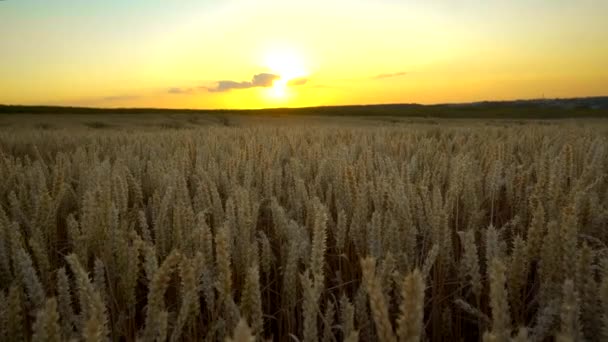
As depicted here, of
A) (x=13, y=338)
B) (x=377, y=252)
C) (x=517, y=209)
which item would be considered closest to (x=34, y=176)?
(x=13, y=338)

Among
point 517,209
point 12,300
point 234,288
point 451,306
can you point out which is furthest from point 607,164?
point 12,300

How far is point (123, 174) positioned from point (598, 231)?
1905 millimetres

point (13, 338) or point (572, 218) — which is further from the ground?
point (572, 218)

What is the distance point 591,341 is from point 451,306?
0.43 meters

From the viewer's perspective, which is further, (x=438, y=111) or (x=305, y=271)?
(x=438, y=111)

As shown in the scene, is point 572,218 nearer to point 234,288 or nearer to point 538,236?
point 538,236

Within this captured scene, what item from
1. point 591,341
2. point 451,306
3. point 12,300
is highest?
point 12,300

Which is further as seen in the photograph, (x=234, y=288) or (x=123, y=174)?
(x=123, y=174)

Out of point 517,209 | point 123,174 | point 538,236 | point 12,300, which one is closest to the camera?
point 12,300

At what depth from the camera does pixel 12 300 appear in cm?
69

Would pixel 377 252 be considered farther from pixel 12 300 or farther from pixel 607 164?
pixel 607 164

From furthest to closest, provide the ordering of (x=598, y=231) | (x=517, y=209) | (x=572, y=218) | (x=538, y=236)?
(x=517, y=209) → (x=598, y=231) → (x=538, y=236) → (x=572, y=218)

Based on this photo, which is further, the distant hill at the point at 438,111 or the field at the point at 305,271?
the distant hill at the point at 438,111

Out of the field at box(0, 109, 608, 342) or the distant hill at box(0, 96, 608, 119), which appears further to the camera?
the distant hill at box(0, 96, 608, 119)
